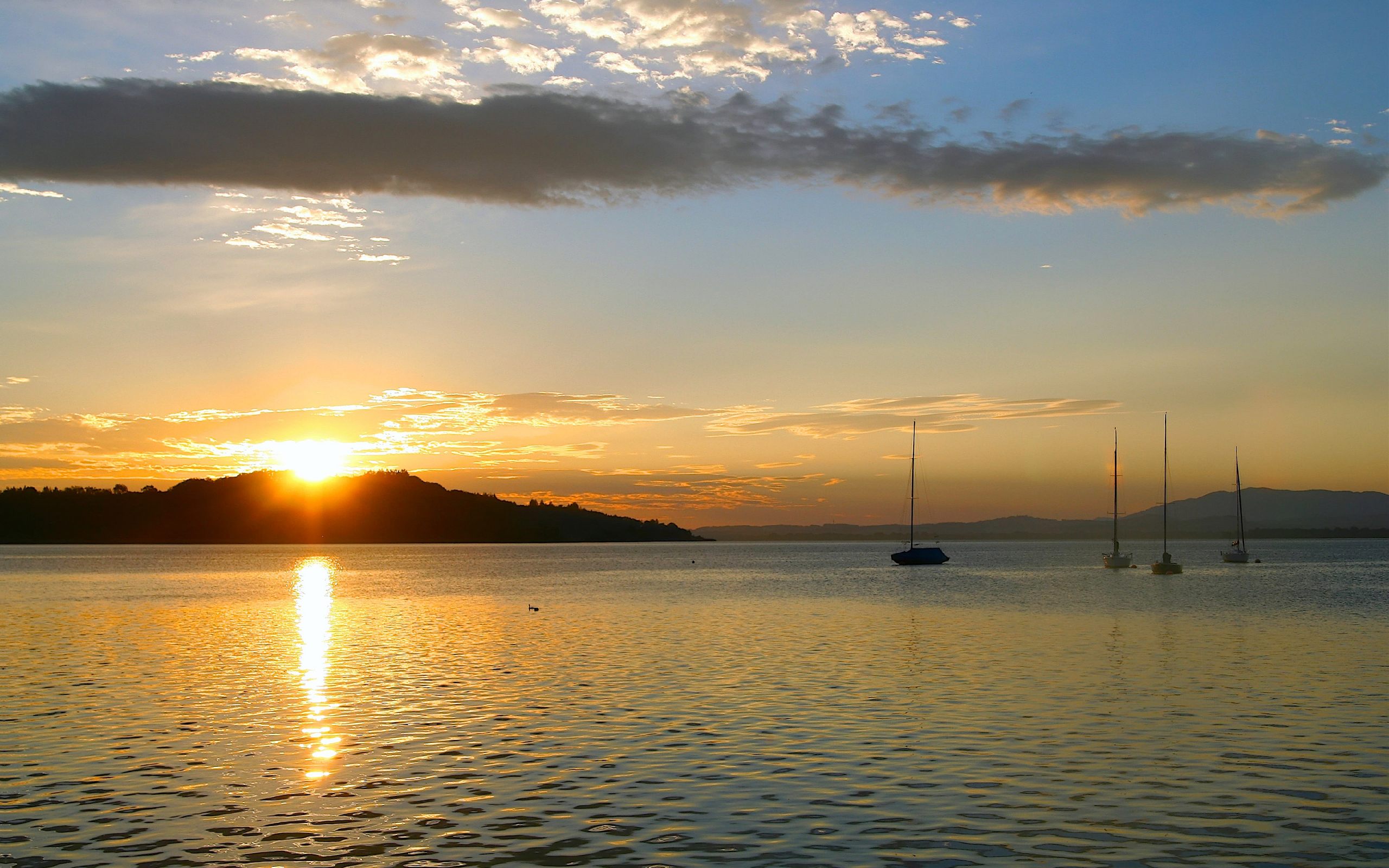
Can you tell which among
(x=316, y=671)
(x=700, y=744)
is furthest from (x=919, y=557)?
(x=700, y=744)

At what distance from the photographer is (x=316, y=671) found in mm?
40562

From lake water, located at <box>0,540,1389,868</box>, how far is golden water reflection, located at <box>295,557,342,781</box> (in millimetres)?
216

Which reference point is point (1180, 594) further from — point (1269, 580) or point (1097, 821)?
point (1097, 821)

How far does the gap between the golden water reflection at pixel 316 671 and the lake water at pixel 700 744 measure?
22 centimetres

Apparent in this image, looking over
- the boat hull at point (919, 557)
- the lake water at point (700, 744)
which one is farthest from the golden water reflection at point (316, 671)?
the boat hull at point (919, 557)

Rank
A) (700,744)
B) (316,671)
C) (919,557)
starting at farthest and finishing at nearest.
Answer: (919,557) < (316,671) < (700,744)

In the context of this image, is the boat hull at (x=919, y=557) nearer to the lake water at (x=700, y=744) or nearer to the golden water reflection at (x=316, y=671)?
the golden water reflection at (x=316, y=671)

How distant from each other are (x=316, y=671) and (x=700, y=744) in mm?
20792

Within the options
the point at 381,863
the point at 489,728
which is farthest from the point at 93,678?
the point at 381,863

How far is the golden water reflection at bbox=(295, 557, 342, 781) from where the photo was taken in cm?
2464

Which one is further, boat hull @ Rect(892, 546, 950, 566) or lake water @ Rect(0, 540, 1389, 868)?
boat hull @ Rect(892, 546, 950, 566)

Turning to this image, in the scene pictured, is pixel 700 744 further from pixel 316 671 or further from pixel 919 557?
pixel 919 557

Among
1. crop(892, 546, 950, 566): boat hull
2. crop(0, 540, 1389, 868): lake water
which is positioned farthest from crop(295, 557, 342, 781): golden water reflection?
crop(892, 546, 950, 566): boat hull

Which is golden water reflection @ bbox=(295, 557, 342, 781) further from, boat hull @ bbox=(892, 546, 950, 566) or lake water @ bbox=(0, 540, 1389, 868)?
boat hull @ bbox=(892, 546, 950, 566)
